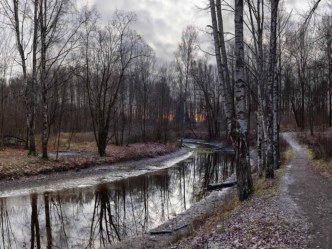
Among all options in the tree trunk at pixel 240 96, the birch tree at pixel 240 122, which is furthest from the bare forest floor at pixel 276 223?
the tree trunk at pixel 240 96

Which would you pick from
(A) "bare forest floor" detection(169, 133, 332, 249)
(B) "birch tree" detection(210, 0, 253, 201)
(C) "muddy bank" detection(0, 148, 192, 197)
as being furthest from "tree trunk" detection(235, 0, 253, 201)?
(C) "muddy bank" detection(0, 148, 192, 197)

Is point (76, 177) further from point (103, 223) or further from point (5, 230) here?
point (5, 230)

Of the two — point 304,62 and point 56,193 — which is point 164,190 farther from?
point 304,62

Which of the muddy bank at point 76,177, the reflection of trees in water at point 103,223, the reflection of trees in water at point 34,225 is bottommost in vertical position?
the reflection of trees in water at point 103,223

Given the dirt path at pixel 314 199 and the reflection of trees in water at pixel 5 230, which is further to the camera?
the reflection of trees in water at pixel 5 230

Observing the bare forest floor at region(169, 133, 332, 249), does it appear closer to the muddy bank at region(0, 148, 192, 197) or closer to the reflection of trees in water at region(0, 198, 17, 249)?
the reflection of trees in water at region(0, 198, 17, 249)

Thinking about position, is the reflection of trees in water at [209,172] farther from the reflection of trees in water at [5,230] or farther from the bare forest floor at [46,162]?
the reflection of trees in water at [5,230]

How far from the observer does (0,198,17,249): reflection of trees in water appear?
10292 millimetres

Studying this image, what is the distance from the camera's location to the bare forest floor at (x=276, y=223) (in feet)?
25.0

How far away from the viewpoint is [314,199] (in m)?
11.3

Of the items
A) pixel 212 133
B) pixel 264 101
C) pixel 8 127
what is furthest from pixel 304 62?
pixel 8 127

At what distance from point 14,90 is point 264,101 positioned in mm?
34879

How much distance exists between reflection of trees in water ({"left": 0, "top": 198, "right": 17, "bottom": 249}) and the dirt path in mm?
7864

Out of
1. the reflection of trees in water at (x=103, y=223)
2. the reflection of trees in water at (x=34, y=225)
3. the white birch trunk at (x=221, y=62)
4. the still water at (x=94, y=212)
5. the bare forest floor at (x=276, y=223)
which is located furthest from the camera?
the white birch trunk at (x=221, y=62)
